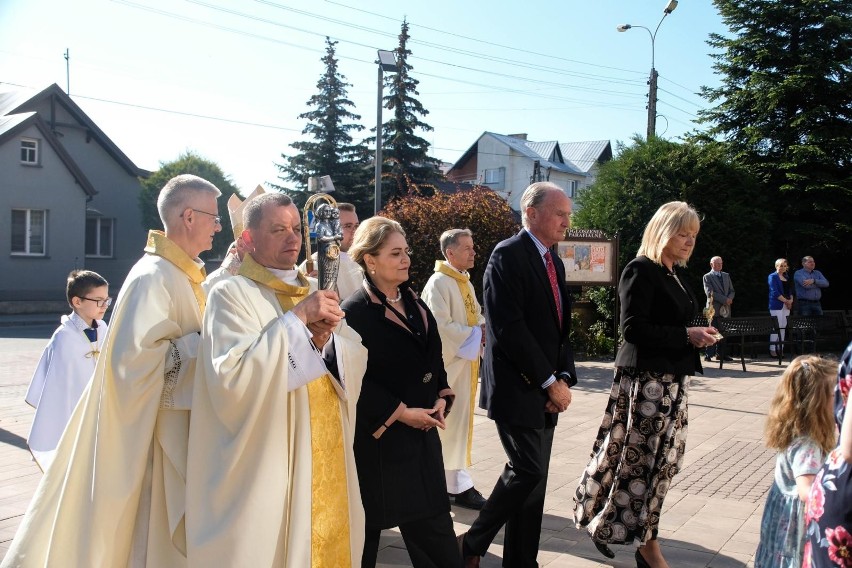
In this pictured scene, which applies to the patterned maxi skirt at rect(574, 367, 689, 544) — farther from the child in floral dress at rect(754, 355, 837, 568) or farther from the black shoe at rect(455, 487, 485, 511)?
the black shoe at rect(455, 487, 485, 511)

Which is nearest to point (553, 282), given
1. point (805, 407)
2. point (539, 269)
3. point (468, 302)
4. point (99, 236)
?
point (539, 269)

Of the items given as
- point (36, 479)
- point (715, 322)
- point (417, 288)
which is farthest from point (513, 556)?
point (715, 322)

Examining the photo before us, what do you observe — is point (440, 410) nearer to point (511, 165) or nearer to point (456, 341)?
point (456, 341)

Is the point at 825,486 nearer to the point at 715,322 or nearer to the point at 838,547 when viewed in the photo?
the point at 838,547

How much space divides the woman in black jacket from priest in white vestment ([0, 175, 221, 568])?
2.67 feet

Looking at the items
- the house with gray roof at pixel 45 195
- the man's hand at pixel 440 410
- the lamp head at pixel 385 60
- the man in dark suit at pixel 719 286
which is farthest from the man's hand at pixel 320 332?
the house with gray roof at pixel 45 195

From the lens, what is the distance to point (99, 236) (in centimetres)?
3709

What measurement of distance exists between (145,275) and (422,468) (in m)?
1.53

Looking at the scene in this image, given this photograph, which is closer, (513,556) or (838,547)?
(838,547)

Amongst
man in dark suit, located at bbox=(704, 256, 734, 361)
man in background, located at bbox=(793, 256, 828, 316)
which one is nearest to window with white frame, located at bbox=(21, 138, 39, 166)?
man in dark suit, located at bbox=(704, 256, 734, 361)

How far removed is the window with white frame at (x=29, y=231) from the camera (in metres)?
31.8

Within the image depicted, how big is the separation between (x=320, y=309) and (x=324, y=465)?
0.73 metres

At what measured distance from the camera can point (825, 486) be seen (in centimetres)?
245

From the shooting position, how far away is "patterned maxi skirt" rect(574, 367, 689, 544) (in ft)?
15.2
